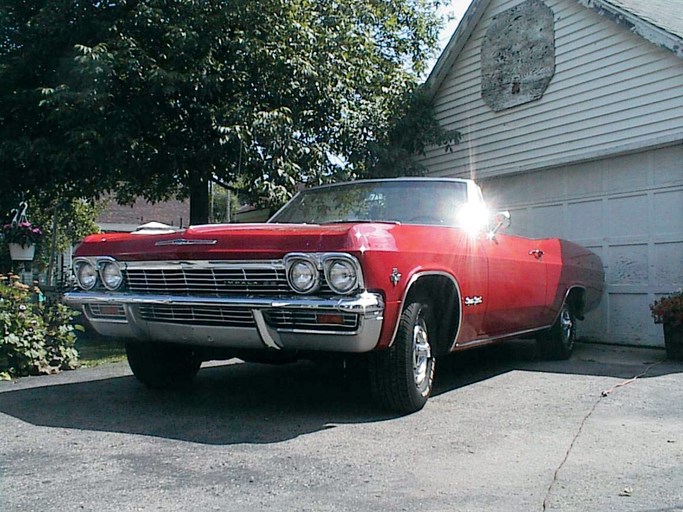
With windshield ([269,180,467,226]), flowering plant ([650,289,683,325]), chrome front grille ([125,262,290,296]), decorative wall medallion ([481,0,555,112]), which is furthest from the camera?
decorative wall medallion ([481,0,555,112])

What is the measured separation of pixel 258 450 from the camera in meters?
4.11

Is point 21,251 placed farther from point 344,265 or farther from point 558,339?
point 344,265

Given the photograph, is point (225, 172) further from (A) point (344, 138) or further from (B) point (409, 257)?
(B) point (409, 257)

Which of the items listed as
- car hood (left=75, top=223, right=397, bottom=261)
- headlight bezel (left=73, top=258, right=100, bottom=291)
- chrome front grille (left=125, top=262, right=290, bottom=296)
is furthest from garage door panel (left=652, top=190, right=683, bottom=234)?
headlight bezel (left=73, top=258, right=100, bottom=291)

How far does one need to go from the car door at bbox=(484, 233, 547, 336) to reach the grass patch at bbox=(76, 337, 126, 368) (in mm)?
3627

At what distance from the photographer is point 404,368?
478cm

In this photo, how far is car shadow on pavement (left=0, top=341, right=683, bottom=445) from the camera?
4668 millimetres

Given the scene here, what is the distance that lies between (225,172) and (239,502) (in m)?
7.54

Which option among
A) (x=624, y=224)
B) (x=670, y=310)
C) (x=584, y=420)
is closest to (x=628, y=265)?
(x=624, y=224)

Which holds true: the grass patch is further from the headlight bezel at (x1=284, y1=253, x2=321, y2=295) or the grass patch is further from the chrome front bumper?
the headlight bezel at (x1=284, y1=253, x2=321, y2=295)

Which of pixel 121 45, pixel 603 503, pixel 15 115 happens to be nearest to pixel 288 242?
pixel 603 503

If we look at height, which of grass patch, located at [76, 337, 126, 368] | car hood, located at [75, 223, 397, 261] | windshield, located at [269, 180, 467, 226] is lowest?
grass patch, located at [76, 337, 126, 368]

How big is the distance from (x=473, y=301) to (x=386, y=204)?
107cm

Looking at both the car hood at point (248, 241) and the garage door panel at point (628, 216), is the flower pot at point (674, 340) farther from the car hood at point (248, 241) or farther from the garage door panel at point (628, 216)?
the car hood at point (248, 241)
